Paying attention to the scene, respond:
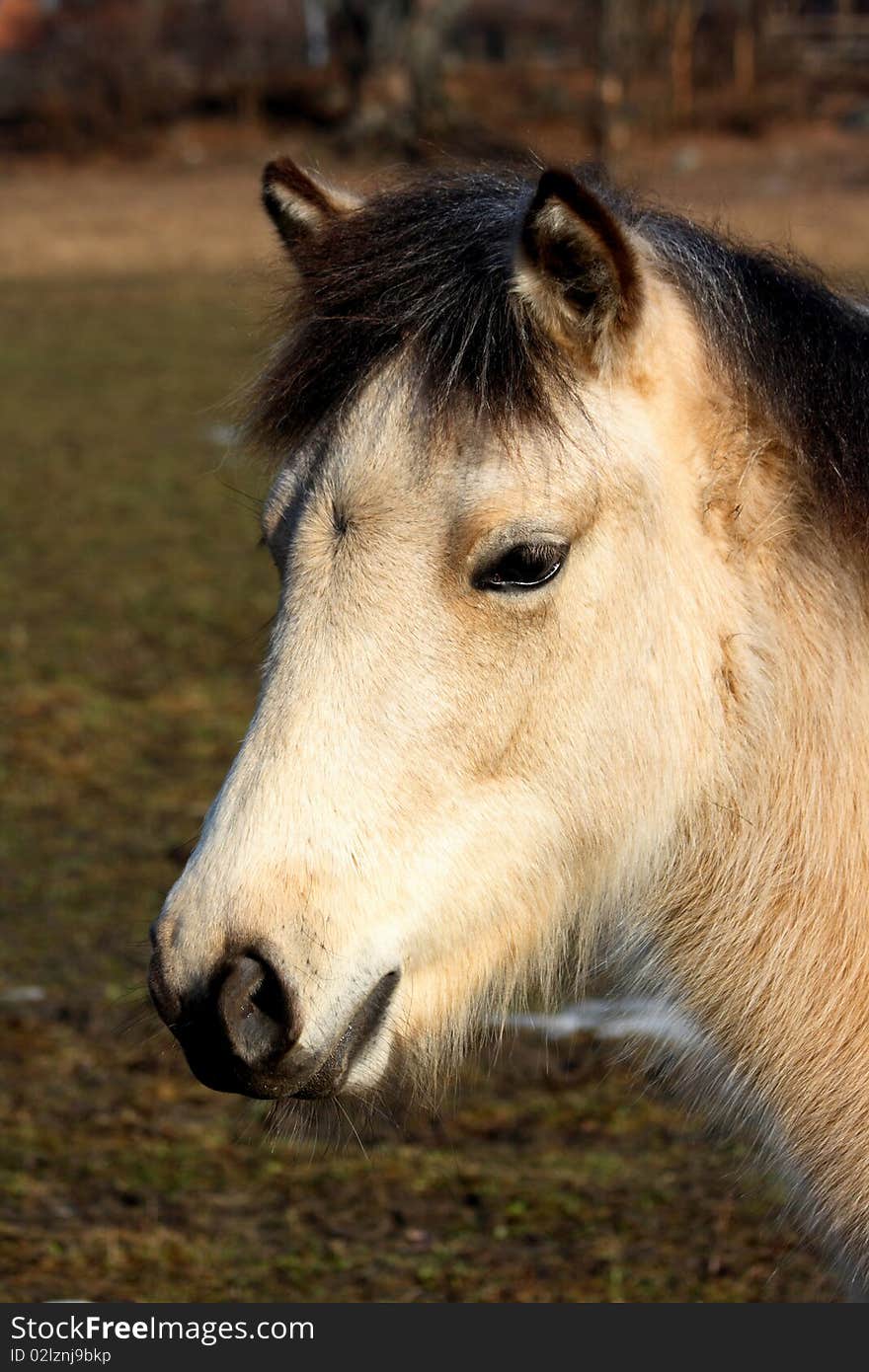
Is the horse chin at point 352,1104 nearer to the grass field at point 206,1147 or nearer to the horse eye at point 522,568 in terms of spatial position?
the grass field at point 206,1147

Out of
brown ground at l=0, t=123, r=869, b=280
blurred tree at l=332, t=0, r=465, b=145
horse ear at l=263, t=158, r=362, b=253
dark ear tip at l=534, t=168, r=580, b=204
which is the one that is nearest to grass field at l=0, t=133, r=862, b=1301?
horse ear at l=263, t=158, r=362, b=253

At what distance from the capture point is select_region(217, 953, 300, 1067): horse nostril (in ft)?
7.08

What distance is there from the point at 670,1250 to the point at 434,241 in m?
2.49

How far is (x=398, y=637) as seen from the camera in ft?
7.44

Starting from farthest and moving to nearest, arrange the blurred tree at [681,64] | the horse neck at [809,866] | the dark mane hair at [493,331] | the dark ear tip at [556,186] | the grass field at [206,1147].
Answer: the blurred tree at [681,64] → the grass field at [206,1147] → the horse neck at [809,866] → the dark mane hair at [493,331] → the dark ear tip at [556,186]

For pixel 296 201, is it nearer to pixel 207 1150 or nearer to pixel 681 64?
pixel 207 1150

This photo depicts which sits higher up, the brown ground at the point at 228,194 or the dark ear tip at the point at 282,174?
the dark ear tip at the point at 282,174

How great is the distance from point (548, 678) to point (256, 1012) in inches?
26.1

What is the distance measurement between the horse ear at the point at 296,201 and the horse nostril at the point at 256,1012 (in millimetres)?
1349

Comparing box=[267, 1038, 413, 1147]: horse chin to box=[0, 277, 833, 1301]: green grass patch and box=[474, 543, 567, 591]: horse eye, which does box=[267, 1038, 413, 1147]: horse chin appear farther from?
box=[0, 277, 833, 1301]: green grass patch

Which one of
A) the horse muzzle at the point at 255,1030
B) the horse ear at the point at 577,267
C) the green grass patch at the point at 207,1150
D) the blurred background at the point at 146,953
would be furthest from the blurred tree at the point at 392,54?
the horse muzzle at the point at 255,1030

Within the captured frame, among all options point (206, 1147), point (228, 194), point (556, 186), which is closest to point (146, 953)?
point (206, 1147)

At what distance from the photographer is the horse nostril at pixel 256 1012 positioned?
2158mm

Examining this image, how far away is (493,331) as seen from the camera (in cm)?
234
